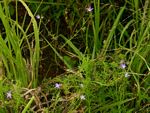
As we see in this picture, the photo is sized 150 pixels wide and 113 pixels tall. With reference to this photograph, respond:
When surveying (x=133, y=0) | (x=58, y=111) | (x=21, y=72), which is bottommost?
(x=58, y=111)

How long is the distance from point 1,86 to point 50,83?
245mm

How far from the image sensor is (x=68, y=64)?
74.4 inches

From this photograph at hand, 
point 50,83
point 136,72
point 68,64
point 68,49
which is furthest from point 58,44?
point 136,72

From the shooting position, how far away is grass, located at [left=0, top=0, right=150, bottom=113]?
65.1 inches

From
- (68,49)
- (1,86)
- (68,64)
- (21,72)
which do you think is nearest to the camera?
(1,86)

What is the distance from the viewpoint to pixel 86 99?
1.64 m

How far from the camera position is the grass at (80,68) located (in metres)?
1.65

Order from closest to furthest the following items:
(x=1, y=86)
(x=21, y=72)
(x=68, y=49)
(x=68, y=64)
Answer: (x=1, y=86) → (x=21, y=72) → (x=68, y=64) → (x=68, y=49)

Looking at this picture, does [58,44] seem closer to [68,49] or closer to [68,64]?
[68,49]

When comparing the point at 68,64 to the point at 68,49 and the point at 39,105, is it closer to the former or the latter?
the point at 68,49

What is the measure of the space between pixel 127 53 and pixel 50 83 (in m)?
0.37

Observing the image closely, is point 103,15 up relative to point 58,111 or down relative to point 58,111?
up

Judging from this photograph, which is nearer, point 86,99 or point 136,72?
point 86,99

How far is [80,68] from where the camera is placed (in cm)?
164
